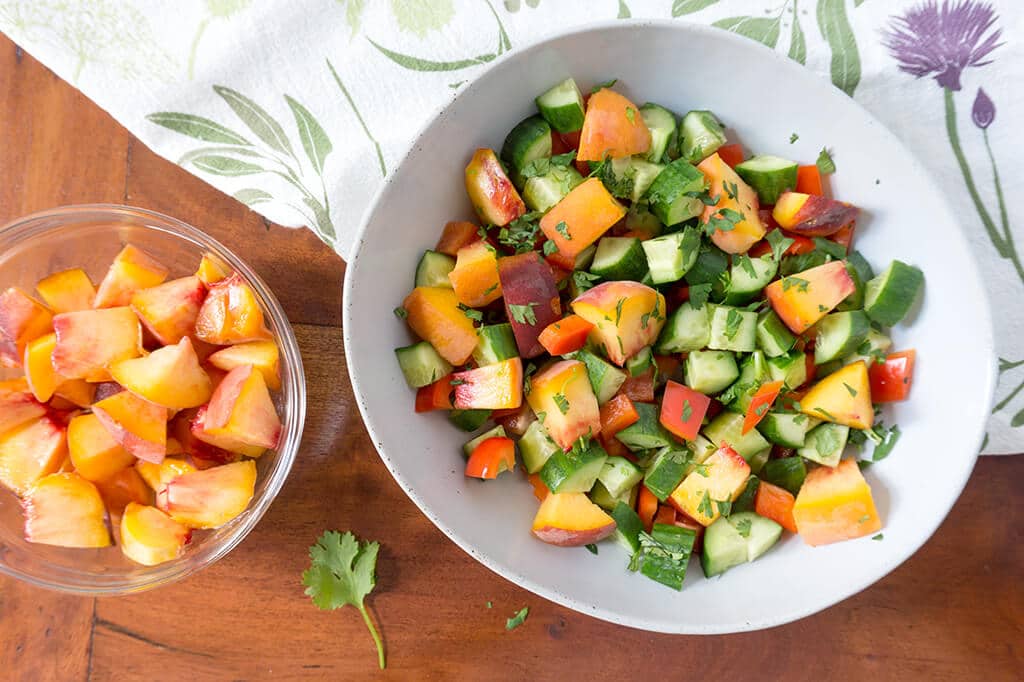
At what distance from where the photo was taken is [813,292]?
4.30 ft

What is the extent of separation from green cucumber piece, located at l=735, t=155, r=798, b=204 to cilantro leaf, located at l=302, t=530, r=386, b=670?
97 centimetres

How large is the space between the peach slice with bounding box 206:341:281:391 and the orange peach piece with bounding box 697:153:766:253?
800mm

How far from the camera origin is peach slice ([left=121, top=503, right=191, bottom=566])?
142 centimetres

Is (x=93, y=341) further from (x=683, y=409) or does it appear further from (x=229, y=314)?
(x=683, y=409)

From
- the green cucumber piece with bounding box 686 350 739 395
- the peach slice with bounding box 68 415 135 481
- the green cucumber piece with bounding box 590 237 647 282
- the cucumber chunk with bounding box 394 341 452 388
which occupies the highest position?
the green cucumber piece with bounding box 590 237 647 282

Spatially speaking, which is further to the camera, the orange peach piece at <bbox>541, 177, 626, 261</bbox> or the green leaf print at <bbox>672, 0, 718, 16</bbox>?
the green leaf print at <bbox>672, 0, 718, 16</bbox>

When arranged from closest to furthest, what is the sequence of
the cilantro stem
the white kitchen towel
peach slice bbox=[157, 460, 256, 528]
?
peach slice bbox=[157, 460, 256, 528], the white kitchen towel, the cilantro stem

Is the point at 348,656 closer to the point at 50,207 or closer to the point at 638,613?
the point at 638,613

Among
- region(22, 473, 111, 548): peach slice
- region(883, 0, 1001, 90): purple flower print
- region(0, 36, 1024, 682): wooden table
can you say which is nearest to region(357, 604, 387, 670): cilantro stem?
region(0, 36, 1024, 682): wooden table

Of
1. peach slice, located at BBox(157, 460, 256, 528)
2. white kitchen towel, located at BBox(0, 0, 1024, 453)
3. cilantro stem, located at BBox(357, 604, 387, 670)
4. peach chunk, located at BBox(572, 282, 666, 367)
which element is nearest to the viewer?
peach chunk, located at BBox(572, 282, 666, 367)

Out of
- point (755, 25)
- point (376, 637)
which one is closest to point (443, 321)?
point (376, 637)

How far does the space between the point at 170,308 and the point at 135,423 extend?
21 cm

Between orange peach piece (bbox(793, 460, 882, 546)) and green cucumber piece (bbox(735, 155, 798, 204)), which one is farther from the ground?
green cucumber piece (bbox(735, 155, 798, 204))

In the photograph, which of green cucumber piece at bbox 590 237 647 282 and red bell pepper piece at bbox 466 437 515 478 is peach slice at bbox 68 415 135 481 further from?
→ green cucumber piece at bbox 590 237 647 282
